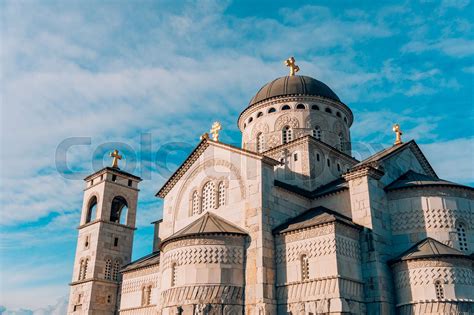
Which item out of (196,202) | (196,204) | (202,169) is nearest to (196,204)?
(196,204)

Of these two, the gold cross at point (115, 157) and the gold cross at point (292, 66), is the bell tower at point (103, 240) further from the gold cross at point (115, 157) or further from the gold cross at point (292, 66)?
the gold cross at point (292, 66)

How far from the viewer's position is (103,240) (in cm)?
3256

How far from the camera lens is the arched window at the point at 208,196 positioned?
25.1 m

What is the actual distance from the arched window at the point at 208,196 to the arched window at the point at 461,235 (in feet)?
39.1

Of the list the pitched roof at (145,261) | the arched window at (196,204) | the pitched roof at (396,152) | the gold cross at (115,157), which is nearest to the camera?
the pitched roof at (396,152)

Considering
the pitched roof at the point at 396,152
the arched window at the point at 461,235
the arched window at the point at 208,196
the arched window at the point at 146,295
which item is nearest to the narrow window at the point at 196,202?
the arched window at the point at 208,196

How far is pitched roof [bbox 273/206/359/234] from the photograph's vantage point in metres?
20.6

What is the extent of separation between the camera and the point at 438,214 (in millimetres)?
22031

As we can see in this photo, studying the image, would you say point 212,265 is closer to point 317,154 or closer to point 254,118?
point 317,154

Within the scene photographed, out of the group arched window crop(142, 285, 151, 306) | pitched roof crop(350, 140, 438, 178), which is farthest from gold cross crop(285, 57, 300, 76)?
arched window crop(142, 285, 151, 306)

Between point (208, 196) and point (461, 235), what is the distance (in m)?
12.7

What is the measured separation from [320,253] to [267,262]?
Answer: 8.04 feet

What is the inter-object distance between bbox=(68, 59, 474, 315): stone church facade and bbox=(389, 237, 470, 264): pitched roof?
45mm

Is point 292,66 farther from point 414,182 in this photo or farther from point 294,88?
point 414,182
